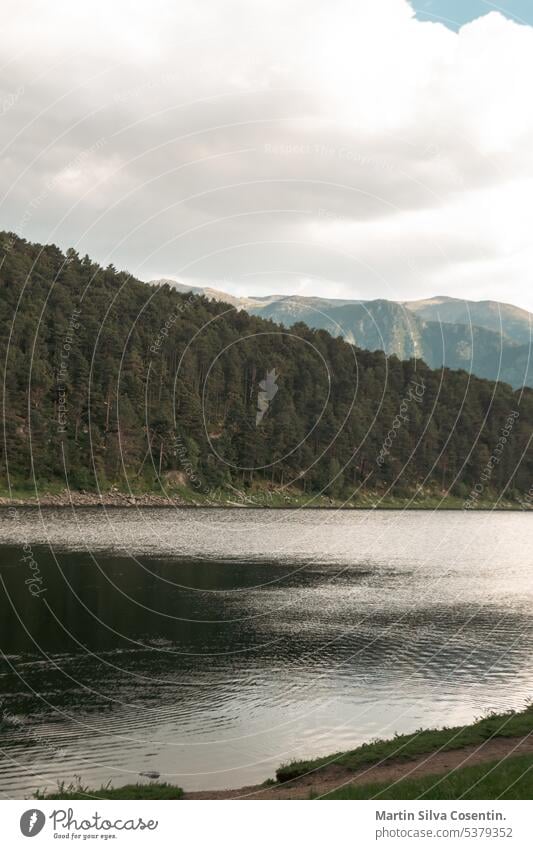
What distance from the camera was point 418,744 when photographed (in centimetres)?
2603

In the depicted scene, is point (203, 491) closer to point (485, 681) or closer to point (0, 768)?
point (485, 681)

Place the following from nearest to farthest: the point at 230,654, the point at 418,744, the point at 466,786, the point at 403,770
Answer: the point at 466,786 → the point at 403,770 → the point at 418,744 → the point at 230,654

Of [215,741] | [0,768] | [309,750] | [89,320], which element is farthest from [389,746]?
[89,320]

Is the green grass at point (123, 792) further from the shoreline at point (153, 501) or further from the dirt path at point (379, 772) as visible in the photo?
the shoreline at point (153, 501)

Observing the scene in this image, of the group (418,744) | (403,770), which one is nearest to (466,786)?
(403,770)

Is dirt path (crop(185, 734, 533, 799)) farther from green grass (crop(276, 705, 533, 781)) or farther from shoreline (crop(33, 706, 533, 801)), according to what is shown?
green grass (crop(276, 705, 533, 781))

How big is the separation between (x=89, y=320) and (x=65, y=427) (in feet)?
91.1

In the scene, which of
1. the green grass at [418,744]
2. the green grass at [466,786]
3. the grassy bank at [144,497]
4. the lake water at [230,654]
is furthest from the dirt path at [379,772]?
the grassy bank at [144,497]

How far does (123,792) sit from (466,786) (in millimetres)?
9408

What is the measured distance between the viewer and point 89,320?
18875 centimetres

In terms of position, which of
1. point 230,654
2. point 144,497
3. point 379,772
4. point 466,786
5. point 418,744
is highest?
point 466,786

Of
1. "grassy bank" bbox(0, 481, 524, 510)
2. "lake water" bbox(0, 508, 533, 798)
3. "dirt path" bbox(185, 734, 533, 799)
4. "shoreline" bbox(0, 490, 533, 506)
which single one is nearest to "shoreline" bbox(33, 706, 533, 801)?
"dirt path" bbox(185, 734, 533, 799)

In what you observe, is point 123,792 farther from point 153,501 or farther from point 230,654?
point 153,501

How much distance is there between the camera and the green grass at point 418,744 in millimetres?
24820
